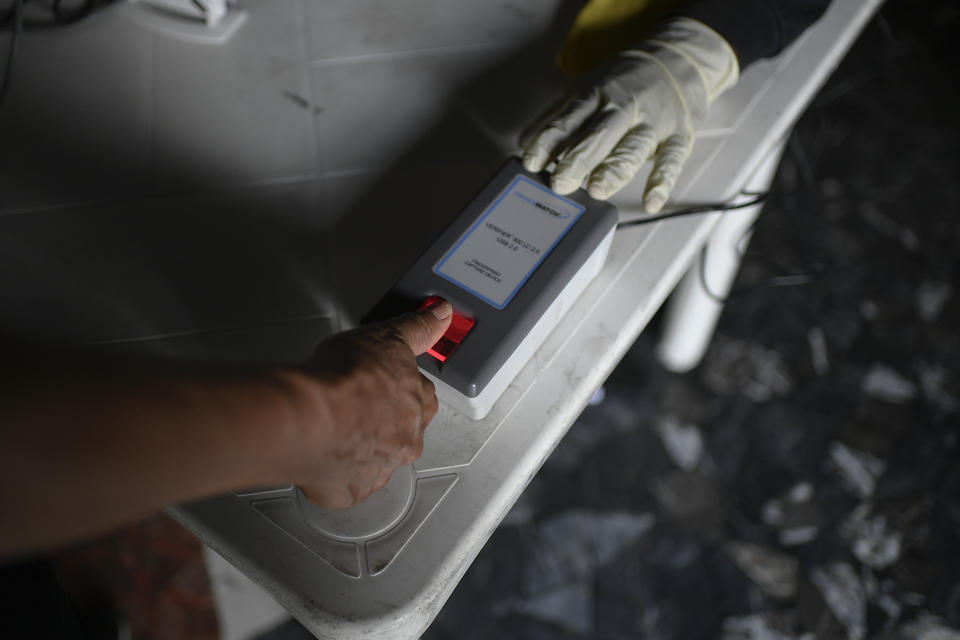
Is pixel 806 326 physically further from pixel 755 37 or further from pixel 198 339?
pixel 198 339

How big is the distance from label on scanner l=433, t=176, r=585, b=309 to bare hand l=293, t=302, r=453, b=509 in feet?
0.23

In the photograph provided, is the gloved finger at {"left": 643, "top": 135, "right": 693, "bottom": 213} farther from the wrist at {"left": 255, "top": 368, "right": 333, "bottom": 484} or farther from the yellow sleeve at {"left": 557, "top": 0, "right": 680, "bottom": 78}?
the wrist at {"left": 255, "top": 368, "right": 333, "bottom": 484}

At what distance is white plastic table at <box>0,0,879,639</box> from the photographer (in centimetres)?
53

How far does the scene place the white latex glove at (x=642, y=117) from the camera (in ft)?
2.06

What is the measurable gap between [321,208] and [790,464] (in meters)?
1.07

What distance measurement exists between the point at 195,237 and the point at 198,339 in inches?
4.8

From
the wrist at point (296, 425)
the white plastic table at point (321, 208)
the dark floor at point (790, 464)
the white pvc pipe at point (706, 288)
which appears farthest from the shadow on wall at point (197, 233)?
the dark floor at point (790, 464)

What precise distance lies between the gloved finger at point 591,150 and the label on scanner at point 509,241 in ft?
0.06

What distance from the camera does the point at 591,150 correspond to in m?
0.63

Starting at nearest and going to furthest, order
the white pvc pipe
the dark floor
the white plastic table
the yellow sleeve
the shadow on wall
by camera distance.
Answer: the white plastic table → the shadow on wall → the yellow sleeve → the white pvc pipe → the dark floor

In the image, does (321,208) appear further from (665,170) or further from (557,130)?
(665,170)

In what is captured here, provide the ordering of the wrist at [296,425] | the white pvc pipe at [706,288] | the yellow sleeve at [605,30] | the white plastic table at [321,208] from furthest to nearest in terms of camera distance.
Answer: the white pvc pipe at [706,288] < the yellow sleeve at [605,30] < the white plastic table at [321,208] < the wrist at [296,425]

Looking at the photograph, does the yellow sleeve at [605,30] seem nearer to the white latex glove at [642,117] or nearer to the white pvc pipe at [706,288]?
the white latex glove at [642,117]

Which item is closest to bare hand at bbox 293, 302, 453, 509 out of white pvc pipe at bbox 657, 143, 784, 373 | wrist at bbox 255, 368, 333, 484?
wrist at bbox 255, 368, 333, 484
